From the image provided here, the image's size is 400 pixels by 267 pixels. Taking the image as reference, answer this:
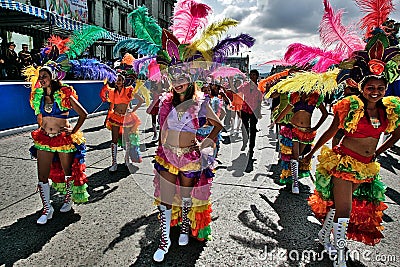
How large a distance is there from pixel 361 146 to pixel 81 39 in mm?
3703

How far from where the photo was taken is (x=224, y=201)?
4465 millimetres

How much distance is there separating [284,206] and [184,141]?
2071 mm

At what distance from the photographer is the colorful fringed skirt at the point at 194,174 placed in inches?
117

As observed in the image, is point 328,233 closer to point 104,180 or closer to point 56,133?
point 56,133

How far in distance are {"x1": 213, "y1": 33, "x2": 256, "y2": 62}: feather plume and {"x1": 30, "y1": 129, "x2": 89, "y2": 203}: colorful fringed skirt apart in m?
1.98

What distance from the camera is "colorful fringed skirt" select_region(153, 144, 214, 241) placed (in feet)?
9.73

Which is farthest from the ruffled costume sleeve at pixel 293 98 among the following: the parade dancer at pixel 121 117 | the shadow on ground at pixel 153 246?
the parade dancer at pixel 121 117

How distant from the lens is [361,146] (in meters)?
2.84

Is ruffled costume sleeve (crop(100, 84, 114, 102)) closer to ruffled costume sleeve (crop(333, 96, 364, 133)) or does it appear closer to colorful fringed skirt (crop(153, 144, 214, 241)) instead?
colorful fringed skirt (crop(153, 144, 214, 241))

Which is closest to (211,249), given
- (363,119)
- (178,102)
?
(178,102)

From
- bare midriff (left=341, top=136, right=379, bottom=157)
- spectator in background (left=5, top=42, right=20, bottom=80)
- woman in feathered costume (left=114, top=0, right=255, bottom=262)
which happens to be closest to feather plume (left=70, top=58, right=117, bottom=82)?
woman in feathered costume (left=114, top=0, right=255, bottom=262)

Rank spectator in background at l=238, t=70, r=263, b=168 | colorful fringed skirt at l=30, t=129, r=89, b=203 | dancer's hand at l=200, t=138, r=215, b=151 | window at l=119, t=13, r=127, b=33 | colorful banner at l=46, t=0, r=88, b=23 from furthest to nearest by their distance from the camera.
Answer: window at l=119, t=13, r=127, b=33 < colorful banner at l=46, t=0, r=88, b=23 < spectator in background at l=238, t=70, r=263, b=168 < colorful fringed skirt at l=30, t=129, r=89, b=203 < dancer's hand at l=200, t=138, r=215, b=151

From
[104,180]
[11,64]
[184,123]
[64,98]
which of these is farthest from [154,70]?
[11,64]

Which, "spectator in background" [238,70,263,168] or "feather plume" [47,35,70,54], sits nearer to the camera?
"feather plume" [47,35,70,54]
